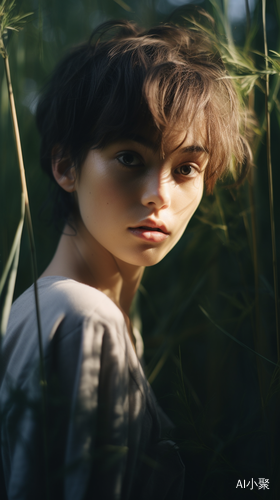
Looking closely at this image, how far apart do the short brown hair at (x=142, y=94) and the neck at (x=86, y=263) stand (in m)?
0.13

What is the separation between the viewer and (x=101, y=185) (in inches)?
20.9

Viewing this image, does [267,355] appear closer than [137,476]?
No

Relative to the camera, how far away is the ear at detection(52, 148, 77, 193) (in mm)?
601

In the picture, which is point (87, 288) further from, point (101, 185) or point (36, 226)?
point (36, 226)

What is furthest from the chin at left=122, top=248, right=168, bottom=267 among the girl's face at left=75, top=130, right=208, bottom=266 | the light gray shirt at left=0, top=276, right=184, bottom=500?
the light gray shirt at left=0, top=276, right=184, bottom=500

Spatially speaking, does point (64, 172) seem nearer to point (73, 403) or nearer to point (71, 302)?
point (71, 302)

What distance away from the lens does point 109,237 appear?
1.81 ft

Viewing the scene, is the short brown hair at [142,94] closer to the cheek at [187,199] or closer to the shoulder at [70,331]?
the cheek at [187,199]

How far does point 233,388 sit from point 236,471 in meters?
0.44

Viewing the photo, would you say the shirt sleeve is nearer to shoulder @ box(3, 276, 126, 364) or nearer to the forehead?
shoulder @ box(3, 276, 126, 364)

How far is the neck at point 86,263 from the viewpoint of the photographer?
1.97 ft

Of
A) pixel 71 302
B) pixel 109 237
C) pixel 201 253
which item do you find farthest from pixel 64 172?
pixel 201 253

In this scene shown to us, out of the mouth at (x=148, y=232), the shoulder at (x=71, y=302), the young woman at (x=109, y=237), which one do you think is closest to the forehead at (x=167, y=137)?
the young woman at (x=109, y=237)

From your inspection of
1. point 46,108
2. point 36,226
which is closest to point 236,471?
point 46,108
